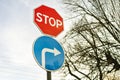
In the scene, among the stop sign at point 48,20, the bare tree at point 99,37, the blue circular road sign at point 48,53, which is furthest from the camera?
the bare tree at point 99,37

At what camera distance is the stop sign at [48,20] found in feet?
11.2

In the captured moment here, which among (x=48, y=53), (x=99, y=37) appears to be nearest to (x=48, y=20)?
(x=48, y=53)

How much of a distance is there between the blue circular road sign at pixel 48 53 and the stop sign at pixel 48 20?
0.38 ft

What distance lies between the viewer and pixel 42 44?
3.40 meters

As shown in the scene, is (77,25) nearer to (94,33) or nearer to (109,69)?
(94,33)

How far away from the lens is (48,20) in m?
3.51

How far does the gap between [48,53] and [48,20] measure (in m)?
0.45

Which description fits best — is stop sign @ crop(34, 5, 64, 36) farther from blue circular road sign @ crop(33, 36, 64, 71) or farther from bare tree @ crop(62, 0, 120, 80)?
bare tree @ crop(62, 0, 120, 80)

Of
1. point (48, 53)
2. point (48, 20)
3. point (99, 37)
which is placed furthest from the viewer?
point (99, 37)

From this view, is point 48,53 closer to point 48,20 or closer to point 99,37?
point 48,20

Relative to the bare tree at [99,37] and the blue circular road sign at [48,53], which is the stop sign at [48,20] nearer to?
the blue circular road sign at [48,53]

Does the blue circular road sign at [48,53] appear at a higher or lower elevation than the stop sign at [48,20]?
lower

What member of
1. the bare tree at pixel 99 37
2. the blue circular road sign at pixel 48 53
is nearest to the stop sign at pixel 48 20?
the blue circular road sign at pixel 48 53

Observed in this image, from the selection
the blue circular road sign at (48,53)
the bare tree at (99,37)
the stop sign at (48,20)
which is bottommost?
the blue circular road sign at (48,53)
